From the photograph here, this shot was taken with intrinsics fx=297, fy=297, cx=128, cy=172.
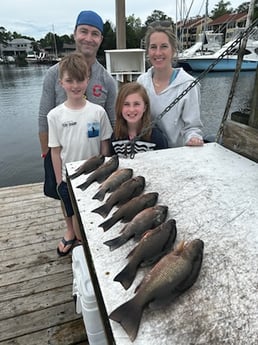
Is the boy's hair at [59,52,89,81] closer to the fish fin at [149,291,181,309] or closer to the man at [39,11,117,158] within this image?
the man at [39,11,117,158]

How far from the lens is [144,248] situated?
1073mm

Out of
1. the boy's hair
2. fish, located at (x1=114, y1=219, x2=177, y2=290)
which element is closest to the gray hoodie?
the boy's hair

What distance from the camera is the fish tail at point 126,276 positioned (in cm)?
97

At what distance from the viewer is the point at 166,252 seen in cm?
108

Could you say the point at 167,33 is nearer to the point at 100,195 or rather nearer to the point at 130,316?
the point at 100,195

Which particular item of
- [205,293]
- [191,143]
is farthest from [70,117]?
[205,293]

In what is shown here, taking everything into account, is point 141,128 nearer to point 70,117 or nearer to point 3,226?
point 70,117

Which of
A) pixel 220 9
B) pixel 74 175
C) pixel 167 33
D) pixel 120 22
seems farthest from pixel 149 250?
pixel 220 9

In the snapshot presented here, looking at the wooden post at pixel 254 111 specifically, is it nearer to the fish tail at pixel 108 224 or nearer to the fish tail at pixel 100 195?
the fish tail at pixel 100 195

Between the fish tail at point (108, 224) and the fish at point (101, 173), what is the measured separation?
396 mm

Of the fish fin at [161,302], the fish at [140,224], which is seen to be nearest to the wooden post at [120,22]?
the fish at [140,224]

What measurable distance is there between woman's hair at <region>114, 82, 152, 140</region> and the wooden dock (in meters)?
1.19

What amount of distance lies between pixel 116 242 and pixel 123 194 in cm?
35

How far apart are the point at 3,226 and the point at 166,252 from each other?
2497mm
